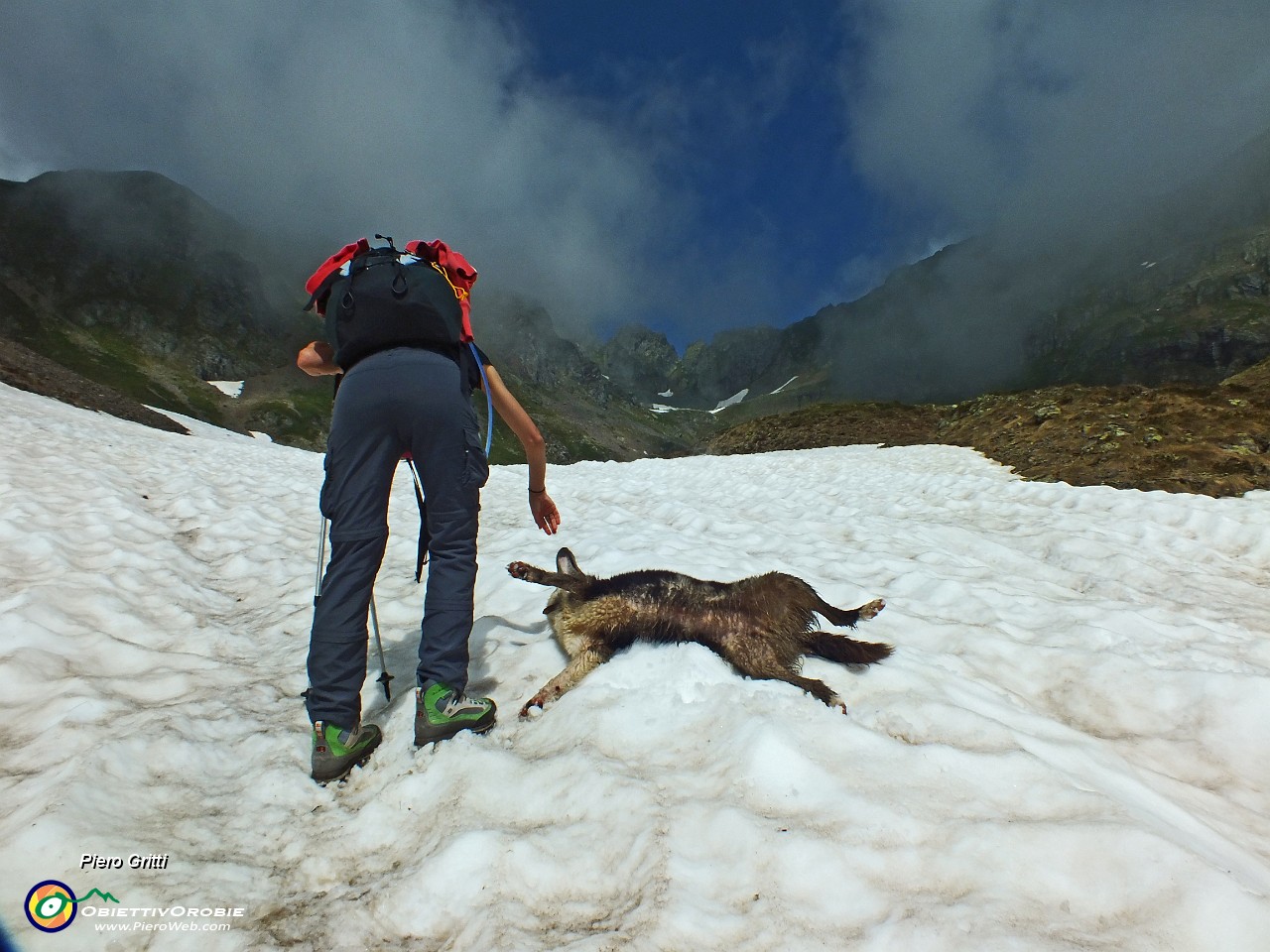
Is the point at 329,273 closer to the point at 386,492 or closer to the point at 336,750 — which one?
the point at 386,492

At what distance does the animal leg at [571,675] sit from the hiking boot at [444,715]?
0.29 metres

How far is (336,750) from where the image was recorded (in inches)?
126

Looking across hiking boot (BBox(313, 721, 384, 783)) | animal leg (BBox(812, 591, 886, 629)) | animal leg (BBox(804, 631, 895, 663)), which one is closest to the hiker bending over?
hiking boot (BBox(313, 721, 384, 783))

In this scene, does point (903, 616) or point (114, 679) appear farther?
point (903, 616)

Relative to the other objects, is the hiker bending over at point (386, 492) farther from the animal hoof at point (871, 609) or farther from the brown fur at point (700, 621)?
the animal hoof at point (871, 609)

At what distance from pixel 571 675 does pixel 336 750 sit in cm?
146

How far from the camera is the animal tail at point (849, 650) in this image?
395 centimetres

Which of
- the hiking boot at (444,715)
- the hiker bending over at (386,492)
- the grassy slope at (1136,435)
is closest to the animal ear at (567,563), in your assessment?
the hiker bending over at (386,492)

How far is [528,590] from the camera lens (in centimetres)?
586

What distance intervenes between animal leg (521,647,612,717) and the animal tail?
1.59 m

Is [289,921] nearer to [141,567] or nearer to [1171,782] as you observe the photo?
[1171,782]

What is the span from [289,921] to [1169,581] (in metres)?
9.13

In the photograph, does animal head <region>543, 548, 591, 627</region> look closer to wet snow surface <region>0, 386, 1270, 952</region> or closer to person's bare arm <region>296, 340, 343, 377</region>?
wet snow surface <region>0, 386, 1270, 952</region>

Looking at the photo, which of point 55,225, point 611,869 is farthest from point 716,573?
point 55,225
